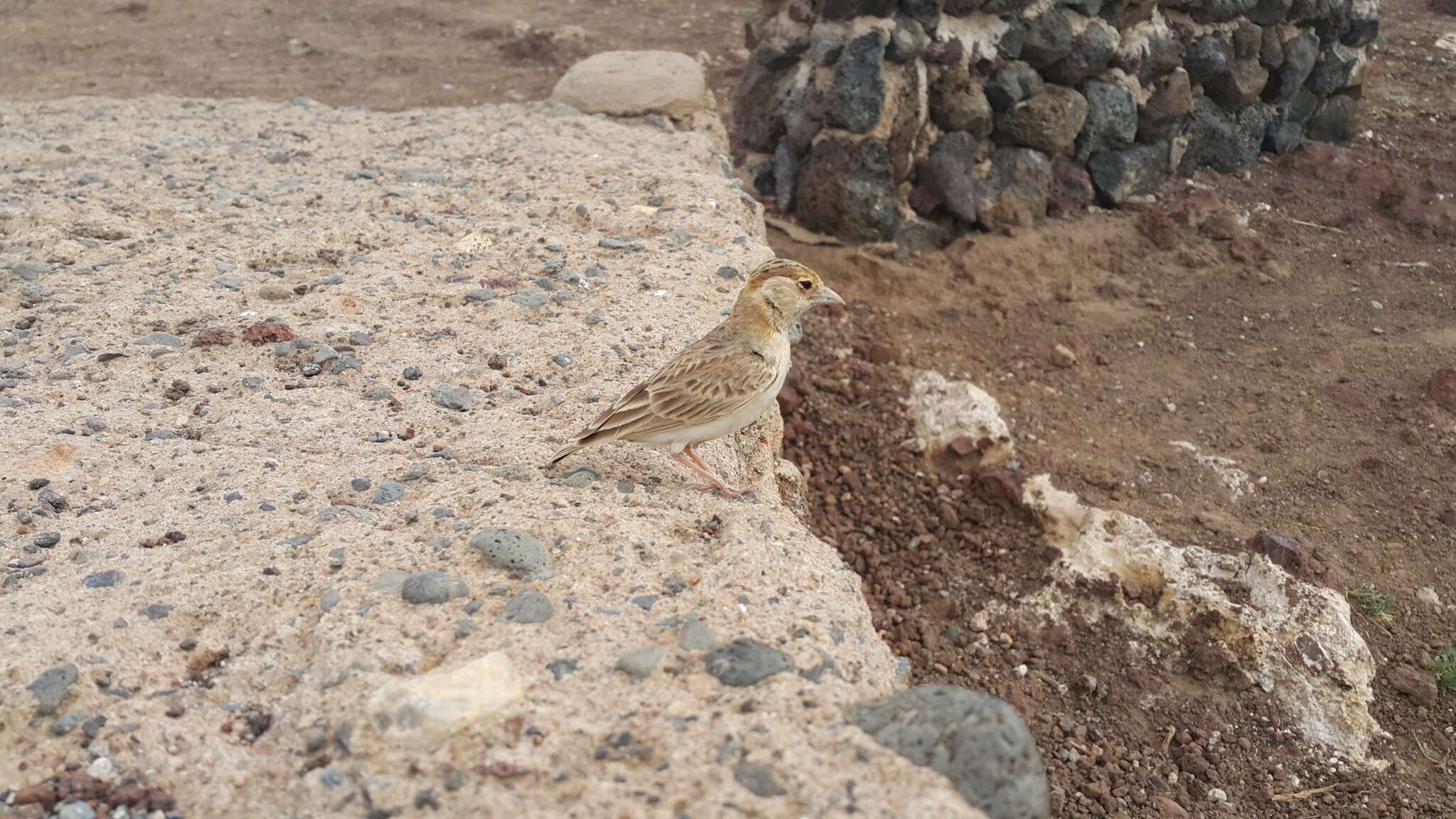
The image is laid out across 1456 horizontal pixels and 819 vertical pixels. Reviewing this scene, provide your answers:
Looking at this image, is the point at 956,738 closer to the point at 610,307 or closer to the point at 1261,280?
the point at 610,307

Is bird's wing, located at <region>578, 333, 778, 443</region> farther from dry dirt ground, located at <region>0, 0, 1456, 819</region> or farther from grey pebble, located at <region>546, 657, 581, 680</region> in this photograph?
dry dirt ground, located at <region>0, 0, 1456, 819</region>

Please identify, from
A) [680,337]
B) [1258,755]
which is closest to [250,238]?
[680,337]

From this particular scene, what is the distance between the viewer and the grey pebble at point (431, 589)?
3057 millimetres

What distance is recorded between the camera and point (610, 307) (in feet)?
17.1

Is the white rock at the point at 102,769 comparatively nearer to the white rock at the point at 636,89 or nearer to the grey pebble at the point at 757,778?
the grey pebble at the point at 757,778

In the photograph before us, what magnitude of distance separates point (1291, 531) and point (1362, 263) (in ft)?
12.6

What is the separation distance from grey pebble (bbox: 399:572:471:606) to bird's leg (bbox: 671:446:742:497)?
1.08 m

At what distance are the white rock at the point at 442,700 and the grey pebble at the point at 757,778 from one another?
1.94 feet

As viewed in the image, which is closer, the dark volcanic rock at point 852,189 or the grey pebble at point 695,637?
the grey pebble at point 695,637

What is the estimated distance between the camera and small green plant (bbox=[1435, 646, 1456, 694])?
4660mm

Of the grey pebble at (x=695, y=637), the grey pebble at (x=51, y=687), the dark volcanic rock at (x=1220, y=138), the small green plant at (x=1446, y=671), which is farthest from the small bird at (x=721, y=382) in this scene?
the dark volcanic rock at (x=1220, y=138)

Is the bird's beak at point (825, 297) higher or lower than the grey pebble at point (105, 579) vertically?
higher

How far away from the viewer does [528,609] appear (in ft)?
9.87

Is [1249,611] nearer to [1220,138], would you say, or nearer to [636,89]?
[636,89]
